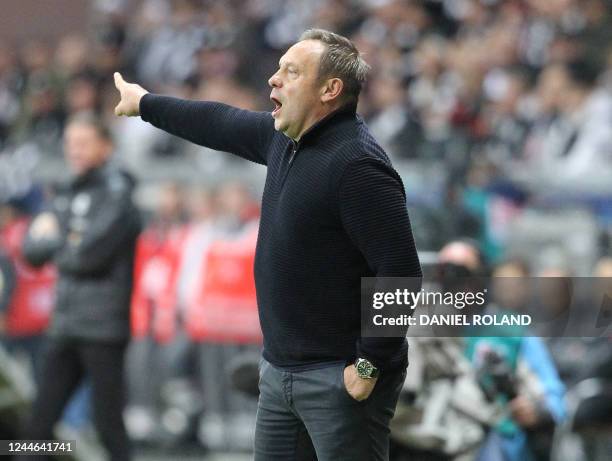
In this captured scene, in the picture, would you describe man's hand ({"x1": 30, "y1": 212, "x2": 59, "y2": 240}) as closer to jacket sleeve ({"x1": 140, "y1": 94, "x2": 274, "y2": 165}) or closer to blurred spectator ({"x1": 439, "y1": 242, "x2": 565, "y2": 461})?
blurred spectator ({"x1": 439, "y1": 242, "x2": 565, "y2": 461})

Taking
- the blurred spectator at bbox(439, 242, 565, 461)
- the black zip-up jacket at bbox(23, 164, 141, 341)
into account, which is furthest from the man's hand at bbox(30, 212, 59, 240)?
the blurred spectator at bbox(439, 242, 565, 461)

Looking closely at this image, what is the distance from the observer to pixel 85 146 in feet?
23.4

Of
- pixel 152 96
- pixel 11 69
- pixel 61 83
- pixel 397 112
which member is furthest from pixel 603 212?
pixel 11 69

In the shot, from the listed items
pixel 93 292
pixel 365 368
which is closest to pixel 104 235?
pixel 93 292

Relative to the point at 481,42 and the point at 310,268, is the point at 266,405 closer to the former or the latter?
the point at 310,268

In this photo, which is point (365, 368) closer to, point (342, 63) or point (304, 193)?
point (304, 193)

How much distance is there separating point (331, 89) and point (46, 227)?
12.1 feet

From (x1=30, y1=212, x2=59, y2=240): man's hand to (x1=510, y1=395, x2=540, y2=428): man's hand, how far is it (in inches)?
117

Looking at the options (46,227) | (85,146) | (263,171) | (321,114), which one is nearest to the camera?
(321,114)

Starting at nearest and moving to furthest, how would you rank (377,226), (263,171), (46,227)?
(377,226) < (46,227) < (263,171)

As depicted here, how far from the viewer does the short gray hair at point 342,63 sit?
4176 mm

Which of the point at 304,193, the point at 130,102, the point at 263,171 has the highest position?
the point at 263,171

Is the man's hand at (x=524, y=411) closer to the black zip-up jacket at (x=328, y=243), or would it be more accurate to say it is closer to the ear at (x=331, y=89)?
the black zip-up jacket at (x=328, y=243)

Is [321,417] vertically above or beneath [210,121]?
beneath
